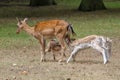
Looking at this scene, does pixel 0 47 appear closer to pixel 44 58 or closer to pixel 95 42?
pixel 44 58

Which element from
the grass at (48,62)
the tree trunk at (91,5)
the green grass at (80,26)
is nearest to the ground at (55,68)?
the grass at (48,62)

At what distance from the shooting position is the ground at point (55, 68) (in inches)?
390

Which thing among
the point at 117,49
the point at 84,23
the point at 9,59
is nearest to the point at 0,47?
the point at 9,59

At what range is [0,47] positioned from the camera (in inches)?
588

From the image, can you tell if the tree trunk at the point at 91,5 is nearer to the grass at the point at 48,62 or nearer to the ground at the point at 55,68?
the grass at the point at 48,62

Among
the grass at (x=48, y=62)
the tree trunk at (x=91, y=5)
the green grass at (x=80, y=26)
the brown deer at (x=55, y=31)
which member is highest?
the brown deer at (x=55, y=31)

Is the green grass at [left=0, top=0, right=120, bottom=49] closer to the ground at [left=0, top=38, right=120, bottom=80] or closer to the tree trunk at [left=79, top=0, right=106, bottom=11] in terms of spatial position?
the tree trunk at [left=79, top=0, right=106, bottom=11]

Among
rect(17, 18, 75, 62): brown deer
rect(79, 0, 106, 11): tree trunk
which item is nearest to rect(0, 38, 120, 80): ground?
rect(17, 18, 75, 62): brown deer

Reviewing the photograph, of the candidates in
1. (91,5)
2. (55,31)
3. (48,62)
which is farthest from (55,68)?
(91,5)

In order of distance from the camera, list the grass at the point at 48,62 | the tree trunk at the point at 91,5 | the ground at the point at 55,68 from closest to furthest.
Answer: the ground at the point at 55,68 → the grass at the point at 48,62 → the tree trunk at the point at 91,5

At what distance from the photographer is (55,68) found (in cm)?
1092

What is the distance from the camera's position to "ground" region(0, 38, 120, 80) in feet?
32.5

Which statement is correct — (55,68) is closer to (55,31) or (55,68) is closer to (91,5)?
(55,31)

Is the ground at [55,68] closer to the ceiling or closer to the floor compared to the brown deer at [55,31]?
closer to the floor
